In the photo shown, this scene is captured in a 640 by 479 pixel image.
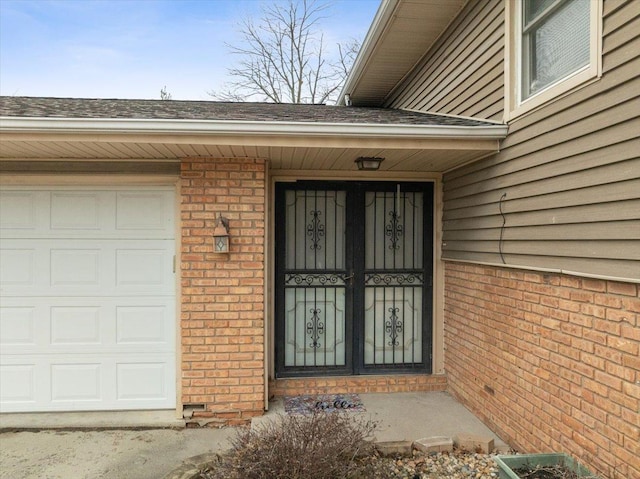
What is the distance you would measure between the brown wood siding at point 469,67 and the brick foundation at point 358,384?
2.83 meters

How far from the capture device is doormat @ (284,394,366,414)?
162 inches

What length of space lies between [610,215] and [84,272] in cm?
425

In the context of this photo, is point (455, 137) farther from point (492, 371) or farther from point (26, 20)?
point (26, 20)

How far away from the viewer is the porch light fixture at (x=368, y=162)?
3.99 m

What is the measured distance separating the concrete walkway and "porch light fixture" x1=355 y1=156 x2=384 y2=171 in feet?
7.78

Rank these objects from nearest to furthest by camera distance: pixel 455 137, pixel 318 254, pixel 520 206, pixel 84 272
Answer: pixel 520 206 < pixel 455 137 < pixel 84 272 < pixel 318 254

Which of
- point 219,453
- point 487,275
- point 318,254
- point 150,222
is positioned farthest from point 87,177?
point 487,275

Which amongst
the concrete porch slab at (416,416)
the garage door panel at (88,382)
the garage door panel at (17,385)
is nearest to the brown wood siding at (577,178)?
the concrete porch slab at (416,416)

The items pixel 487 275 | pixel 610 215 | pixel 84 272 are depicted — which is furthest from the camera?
pixel 84 272

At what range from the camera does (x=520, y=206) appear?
3186 millimetres

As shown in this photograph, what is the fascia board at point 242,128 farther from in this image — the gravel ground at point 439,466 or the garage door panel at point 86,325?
the gravel ground at point 439,466

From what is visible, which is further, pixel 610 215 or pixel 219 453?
pixel 219 453

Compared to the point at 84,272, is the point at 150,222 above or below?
above

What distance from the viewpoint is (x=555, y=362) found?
286 cm
